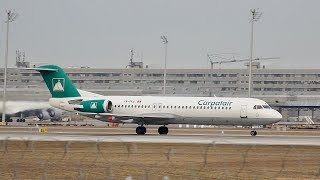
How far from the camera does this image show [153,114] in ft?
→ 263

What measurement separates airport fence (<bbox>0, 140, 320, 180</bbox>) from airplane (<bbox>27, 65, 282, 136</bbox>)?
20.1 metres

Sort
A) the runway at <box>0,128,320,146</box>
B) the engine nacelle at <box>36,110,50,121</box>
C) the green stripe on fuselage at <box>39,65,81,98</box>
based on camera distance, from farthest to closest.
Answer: the engine nacelle at <box>36,110,50,121</box> → the green stripe on fuselage at <box>39,65,81,98</box> → the runway at <box>0,128,320,146</box>

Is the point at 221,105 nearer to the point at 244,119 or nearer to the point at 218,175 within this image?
the point at 244,119

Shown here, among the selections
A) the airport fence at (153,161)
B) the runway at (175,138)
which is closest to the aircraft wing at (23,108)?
the runway at (175,138)

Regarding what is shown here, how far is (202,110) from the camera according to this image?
78375 mm

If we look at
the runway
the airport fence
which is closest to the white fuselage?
the runway

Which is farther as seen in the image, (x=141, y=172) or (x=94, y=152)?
(x=94, y=152)

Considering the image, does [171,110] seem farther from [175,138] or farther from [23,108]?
[23,108]

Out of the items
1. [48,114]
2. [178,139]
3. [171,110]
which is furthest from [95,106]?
[48,114]

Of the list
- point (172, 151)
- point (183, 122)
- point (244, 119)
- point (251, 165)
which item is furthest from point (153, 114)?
point (251, 165)

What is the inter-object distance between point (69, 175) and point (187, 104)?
44.8m

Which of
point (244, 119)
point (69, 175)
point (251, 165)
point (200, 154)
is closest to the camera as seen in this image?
point (69, 175)

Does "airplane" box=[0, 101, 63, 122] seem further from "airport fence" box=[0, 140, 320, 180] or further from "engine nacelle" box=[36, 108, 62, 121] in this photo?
"airport fence" box=[0, 140, 320, 180]

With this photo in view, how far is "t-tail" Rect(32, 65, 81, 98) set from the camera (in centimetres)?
8388
